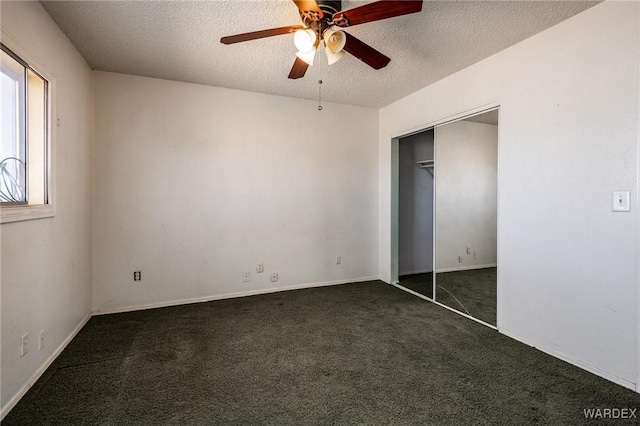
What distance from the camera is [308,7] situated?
162cm

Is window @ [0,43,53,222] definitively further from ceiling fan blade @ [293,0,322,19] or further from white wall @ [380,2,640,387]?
white wall @ [380,2,640,387]

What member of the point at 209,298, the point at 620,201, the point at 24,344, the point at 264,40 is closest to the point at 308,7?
the point at 264,40

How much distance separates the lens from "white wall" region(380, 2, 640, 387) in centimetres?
187

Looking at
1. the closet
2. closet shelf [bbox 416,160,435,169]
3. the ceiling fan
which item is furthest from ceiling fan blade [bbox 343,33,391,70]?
the closet

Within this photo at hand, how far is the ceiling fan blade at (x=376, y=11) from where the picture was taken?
1469 millimetres

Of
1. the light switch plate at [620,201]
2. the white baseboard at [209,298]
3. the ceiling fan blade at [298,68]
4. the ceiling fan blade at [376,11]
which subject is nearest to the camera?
the ceiling fan blade at [376,11]

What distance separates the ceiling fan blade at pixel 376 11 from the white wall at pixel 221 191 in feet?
7.27

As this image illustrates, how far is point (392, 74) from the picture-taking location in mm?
3094

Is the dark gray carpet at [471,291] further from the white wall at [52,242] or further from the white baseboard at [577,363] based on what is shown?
the white wall at [52,242]

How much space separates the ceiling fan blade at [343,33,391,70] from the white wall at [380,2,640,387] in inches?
52.0

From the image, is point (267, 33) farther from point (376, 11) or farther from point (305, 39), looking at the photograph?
point (376, 11)

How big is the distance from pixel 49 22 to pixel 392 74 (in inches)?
114

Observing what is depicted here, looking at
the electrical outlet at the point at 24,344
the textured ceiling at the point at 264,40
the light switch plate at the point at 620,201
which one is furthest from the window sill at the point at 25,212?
the light switch plate at the point at 620,201

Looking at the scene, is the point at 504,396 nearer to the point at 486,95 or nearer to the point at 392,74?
the point at 486,95
